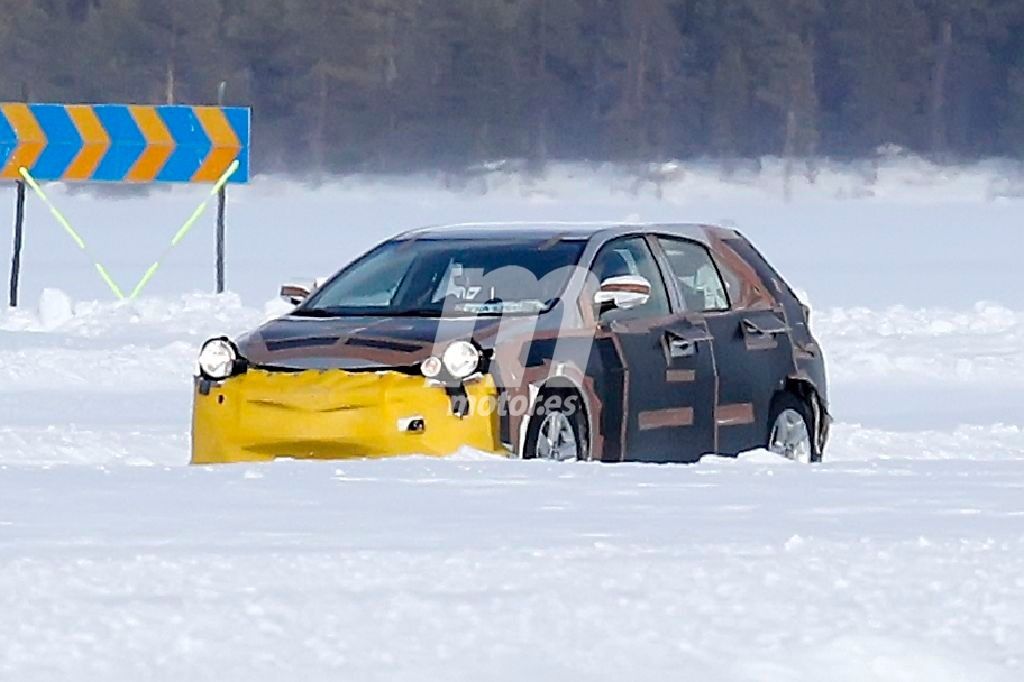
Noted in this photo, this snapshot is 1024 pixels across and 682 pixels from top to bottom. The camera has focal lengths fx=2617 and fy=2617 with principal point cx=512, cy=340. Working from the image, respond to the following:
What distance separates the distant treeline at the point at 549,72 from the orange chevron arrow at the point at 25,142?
125 ft

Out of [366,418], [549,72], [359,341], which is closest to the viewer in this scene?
[366,418]

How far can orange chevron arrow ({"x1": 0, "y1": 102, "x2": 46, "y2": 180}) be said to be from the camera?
840 inches

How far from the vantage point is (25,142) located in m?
21.4

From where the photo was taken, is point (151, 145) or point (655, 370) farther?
point (151, 145)

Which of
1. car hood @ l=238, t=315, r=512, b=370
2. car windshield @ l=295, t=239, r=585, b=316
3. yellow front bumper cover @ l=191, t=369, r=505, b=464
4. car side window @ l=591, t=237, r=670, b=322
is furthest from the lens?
car side window @ l=591, t=237, r=670, b=322

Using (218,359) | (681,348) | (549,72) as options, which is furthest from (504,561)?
(549,72)

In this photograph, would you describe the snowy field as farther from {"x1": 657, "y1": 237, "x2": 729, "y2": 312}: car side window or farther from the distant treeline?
the distant treeline

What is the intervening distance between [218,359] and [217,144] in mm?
11716

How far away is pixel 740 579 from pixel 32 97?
5578cm

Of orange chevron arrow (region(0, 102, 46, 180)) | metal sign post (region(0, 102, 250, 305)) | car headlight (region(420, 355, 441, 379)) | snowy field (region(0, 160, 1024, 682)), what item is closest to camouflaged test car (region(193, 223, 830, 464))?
car headlight (region(420, 355, 441, 379))

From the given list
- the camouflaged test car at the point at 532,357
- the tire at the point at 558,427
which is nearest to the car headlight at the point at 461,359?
the camouflaged test car at the point at 532,357

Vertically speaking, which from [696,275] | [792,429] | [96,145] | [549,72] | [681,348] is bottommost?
[792,429]

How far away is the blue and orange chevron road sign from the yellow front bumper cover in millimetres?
11304

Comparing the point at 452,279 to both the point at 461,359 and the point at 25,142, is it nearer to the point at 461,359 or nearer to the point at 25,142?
the point at 461,359
